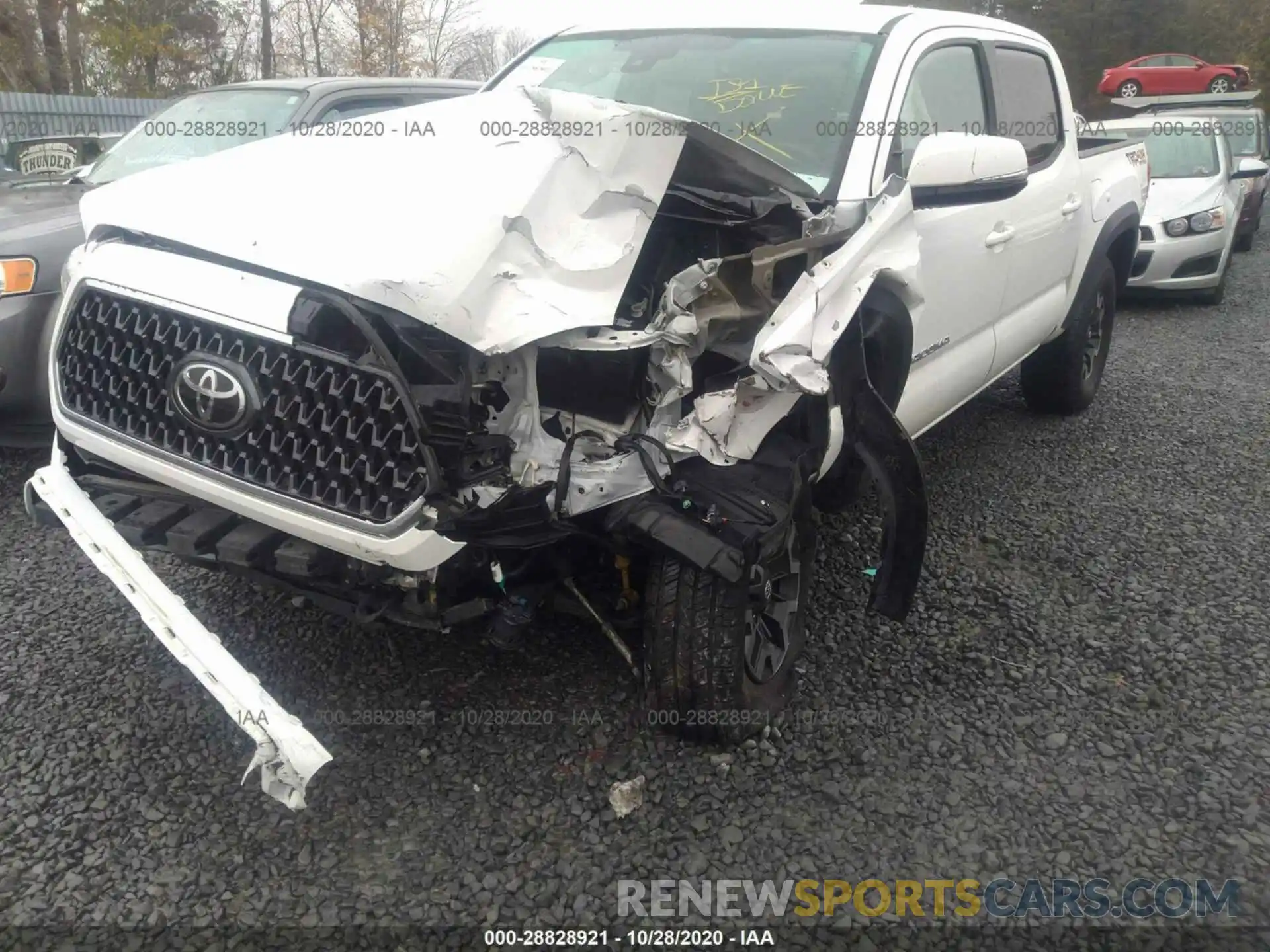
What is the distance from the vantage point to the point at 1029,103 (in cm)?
422

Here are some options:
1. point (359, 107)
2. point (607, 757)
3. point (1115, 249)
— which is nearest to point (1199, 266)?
point (1115, 249)

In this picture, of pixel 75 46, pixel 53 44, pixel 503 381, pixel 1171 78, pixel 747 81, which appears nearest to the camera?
pixel 503 381

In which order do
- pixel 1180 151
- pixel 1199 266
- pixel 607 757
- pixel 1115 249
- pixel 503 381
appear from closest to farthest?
1. pixel 503 381
2. pixel 607 757
3. pixel 1115 249
4. pixel 1199 266
5. pixel 1180 151

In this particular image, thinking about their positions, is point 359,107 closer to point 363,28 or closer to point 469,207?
point 469,207

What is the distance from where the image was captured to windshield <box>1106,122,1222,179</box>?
29.1 feet

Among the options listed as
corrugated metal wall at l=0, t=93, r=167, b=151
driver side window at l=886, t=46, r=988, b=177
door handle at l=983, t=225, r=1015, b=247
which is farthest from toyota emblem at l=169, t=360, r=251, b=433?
corrugated metal wall at l=0, t=93, r=167, b=151

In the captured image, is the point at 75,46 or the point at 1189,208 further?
the point at 75,46

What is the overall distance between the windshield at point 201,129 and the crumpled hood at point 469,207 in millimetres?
2441

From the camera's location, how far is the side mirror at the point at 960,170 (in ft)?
8.96

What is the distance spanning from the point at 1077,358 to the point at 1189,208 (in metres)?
4.44

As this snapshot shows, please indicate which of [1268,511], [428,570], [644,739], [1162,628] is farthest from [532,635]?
[1268,511]

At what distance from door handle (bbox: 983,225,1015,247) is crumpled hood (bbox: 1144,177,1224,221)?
5.61 m

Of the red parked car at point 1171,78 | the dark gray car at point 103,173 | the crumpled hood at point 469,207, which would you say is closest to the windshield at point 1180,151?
the dark gray car at point 103,173

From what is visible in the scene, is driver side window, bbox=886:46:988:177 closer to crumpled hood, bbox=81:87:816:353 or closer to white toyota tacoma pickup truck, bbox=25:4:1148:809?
white toyota tacoma pickup truck, bbox=25:4:1148:809
